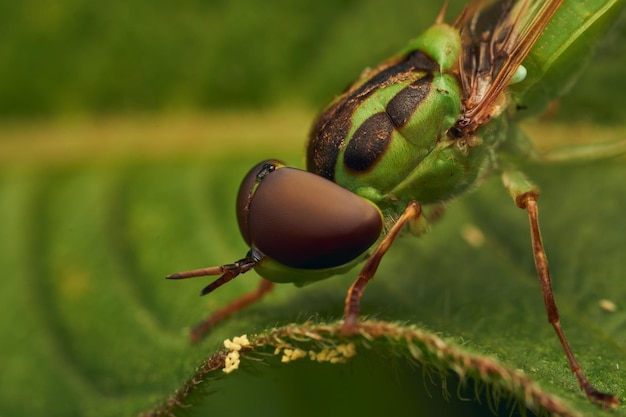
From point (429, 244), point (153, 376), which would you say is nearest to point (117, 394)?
point (153, 376)

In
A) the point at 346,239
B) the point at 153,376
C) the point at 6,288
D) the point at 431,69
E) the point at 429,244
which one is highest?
the point at 431,69

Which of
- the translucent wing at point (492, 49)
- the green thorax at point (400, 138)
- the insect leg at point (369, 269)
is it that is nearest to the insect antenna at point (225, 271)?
the insect leg at point (369, 269)

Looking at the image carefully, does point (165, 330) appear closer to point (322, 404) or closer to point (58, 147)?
point (322, 404)

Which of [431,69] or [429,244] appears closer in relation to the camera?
[431,69]

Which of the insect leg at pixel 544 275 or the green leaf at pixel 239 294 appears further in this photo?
the green leaf at pixel 239 294

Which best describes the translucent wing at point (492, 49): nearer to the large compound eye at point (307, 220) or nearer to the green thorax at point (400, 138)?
the green thorax at point (400, 138)
